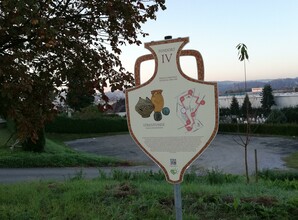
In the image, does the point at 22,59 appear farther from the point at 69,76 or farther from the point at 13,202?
the point at 13,202

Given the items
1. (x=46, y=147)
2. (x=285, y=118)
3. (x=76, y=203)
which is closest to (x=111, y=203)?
(x=76, y=203)

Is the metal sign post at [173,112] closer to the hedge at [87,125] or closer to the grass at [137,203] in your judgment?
the grass at [137,203]

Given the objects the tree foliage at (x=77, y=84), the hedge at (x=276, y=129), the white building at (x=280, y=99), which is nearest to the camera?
the tree foliage at (x=77, y=84)

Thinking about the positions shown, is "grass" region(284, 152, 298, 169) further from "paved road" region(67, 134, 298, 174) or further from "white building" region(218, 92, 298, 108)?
"white building" region(218, 92, 298, 108)

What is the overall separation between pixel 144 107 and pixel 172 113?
11.7 inches

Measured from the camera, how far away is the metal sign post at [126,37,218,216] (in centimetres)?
381

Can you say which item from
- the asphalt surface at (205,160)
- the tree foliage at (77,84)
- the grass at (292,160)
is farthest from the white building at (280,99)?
the tree foliage at (77,84)

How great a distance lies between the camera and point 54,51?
524 centimetres

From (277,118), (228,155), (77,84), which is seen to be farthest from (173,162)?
(277,118)

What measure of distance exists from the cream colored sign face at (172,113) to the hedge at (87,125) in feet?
130

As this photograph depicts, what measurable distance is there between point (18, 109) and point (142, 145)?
1.79 m

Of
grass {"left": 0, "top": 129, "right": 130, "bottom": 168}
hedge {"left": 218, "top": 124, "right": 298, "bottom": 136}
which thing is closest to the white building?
hedge {"left": 218, "top": 124, "right": 298, "bottom": 136}

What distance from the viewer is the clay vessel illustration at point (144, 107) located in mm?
4031

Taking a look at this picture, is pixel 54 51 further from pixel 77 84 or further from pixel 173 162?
pixel 173 162
